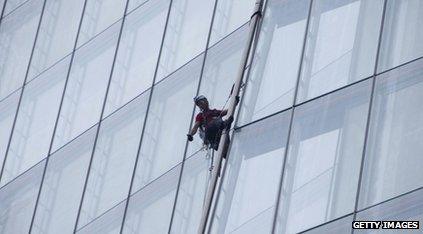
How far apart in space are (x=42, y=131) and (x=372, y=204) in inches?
589

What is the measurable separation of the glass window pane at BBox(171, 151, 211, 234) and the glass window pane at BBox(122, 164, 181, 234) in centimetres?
33

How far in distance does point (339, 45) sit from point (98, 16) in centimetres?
1216

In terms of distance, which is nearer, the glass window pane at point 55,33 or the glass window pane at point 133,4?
the glass window pane at point 133,4

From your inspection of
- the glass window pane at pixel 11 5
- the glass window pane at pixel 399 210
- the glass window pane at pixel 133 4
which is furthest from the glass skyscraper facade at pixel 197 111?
the glass window pane at pixel 11 5

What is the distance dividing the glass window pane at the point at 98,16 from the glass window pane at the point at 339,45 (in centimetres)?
986

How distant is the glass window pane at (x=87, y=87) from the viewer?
3872 centimetres

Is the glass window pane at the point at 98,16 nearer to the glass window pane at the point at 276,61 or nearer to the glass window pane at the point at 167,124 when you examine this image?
the glass window pane at the point at 167,124

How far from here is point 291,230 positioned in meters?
28.6

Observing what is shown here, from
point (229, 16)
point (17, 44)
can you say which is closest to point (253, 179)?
point (229, 16)

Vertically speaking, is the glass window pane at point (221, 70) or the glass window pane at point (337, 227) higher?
the glass window pane at point (221, 70)

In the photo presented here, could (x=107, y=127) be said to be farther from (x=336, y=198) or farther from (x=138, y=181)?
(x=336, y=198)

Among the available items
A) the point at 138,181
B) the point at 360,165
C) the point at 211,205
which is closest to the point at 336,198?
the point at 360,165

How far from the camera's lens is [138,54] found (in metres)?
38.2

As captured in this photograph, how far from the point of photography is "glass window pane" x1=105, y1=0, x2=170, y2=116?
123 ft
